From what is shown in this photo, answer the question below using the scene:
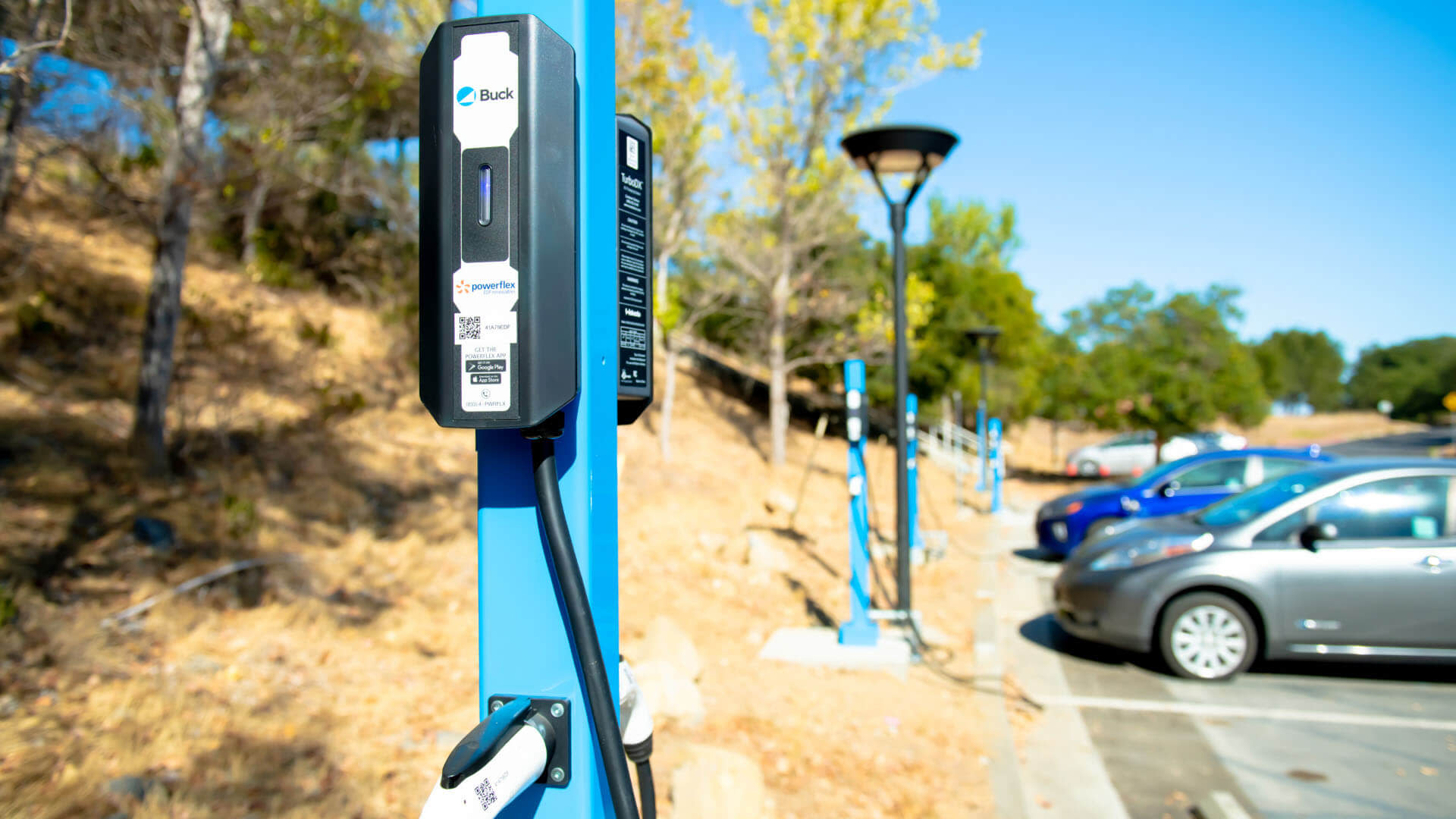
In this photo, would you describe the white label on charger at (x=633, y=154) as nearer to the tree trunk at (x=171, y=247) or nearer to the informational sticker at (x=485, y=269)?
the informational sticker at (x=485, y=269)

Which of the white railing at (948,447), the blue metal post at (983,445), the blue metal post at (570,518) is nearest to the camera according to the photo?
the blue metal post at (570,518)

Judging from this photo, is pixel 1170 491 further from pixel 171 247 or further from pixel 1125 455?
pixel 1125 455

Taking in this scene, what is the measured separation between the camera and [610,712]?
64.2 inches

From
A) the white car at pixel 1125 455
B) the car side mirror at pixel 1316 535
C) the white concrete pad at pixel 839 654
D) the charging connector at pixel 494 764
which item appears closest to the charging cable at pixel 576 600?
the charging connector at pixel 494 764

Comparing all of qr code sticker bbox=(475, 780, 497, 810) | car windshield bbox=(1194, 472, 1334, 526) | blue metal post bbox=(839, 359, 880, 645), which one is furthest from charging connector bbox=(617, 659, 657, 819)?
car windshield bbox=(1194, 472, 1334, 526)

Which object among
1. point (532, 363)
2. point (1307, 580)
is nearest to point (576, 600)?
point (532, 363)

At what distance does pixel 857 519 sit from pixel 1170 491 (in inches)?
256

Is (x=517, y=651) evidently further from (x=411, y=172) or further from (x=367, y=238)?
(x=367, y=238)

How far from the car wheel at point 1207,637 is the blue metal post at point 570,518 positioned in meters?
6.26

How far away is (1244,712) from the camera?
610 centimetres

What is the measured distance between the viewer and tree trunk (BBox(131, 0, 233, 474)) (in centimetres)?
784

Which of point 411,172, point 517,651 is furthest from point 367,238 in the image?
point 517,651

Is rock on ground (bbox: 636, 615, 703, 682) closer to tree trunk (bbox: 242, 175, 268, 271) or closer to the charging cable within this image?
the charging cable

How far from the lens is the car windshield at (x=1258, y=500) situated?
23.2 ft
